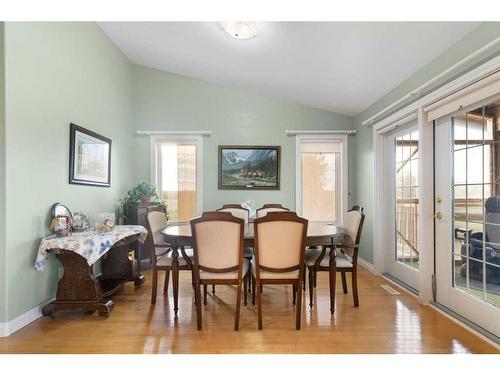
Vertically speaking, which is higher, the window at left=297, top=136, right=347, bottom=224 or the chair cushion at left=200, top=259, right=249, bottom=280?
the window at left=297, top=136, right=347, bottom=224

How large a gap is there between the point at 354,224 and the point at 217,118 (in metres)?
2.79

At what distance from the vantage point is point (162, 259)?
286cm

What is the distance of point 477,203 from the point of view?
88.9 inches

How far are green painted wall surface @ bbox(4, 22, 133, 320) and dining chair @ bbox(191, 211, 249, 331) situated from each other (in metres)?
1.41

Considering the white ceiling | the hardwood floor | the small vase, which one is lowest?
Answer: the hardwood floor

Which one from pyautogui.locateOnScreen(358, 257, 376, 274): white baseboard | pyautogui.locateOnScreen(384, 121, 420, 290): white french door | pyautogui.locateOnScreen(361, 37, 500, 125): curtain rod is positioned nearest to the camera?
pyautogui.locateOnScreen(361, 37, 500, 125): curtain rod

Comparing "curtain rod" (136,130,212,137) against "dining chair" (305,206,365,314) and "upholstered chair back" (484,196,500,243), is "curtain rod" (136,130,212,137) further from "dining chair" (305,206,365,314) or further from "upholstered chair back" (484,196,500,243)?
"upholstered chair back" (484,196,500,243)

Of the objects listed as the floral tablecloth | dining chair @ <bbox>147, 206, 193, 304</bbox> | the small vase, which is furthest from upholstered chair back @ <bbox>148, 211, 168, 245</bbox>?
the small vase

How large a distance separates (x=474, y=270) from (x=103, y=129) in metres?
4.21

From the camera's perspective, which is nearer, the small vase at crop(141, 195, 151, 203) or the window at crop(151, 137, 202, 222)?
the small vase at crop(141, 195, 151, 203)

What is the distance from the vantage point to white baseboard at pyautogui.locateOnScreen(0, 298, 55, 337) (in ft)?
7.14

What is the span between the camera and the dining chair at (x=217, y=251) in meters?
2.20

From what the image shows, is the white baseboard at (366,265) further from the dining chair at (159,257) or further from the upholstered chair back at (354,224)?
the dining chair at (159,257)

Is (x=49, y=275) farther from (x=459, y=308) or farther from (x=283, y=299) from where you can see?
(x=459, y=308)
